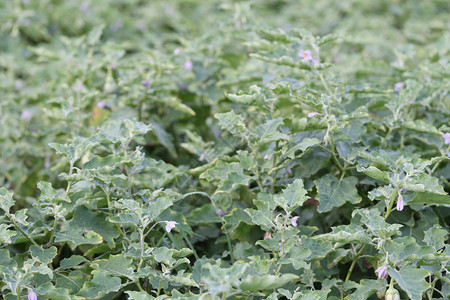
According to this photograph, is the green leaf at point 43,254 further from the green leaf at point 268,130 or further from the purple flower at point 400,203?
the purple flower at point 400,203

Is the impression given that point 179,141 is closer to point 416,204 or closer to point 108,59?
point 108,59

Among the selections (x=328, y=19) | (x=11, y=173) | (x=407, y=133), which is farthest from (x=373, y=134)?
(x=328, y=19)

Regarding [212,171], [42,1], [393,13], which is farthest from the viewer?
[393,13]

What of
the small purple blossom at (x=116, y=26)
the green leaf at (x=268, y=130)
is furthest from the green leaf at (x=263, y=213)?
the small purple blossom at (x=116, y=26)

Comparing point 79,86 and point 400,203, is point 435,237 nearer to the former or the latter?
point 400,203

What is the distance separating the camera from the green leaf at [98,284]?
1.66m

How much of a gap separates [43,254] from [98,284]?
22cm

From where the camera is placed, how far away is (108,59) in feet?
9.30

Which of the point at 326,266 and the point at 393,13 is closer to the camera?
the point at 326,266

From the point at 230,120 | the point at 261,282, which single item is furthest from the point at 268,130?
the point at 261,282

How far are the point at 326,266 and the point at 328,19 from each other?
3164 mm

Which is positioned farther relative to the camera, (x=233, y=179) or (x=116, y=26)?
(x=116, y=26)

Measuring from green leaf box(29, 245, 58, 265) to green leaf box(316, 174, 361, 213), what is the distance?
36.8 inches

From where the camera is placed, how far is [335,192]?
→ 6.35 feet
